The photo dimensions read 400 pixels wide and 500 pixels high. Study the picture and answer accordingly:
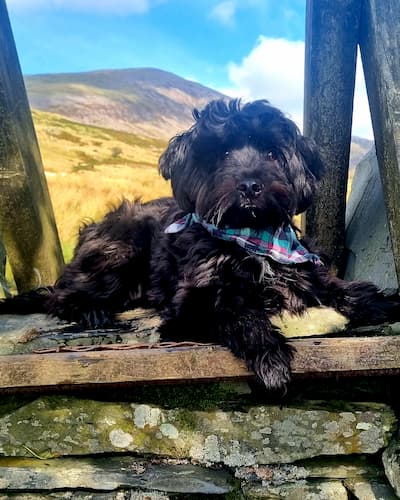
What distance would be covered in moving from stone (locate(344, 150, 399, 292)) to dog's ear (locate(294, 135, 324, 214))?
760mm

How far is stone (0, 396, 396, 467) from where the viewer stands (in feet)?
8.43

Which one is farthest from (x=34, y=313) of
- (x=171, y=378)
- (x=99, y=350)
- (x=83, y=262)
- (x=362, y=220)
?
(x=362, y=220)

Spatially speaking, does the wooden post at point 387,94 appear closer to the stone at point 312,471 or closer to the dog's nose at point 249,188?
the dog's nose at point 249,188

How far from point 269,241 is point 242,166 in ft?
1.53

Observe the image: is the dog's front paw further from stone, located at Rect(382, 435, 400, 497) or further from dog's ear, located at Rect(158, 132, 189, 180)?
dog's ear, located at Rect(158, 132, 189, 180)

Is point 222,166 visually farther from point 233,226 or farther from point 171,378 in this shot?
point 171,378

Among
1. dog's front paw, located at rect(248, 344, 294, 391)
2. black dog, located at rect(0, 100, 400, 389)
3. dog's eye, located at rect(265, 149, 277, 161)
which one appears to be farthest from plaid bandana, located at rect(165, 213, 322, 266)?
dog's front paw, located at rect(248, 344, 294, 391)

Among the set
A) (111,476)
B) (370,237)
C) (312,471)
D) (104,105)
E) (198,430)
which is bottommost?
(312,471)

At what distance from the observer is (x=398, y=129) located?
264 centimetres

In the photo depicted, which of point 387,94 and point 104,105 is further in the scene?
point 104,105

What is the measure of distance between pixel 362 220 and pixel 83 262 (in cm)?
212

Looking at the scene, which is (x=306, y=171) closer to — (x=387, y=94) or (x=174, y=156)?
(x=387, y=94)

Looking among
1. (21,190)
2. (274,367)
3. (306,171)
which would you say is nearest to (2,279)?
(21,190)

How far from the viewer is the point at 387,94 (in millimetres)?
2670
